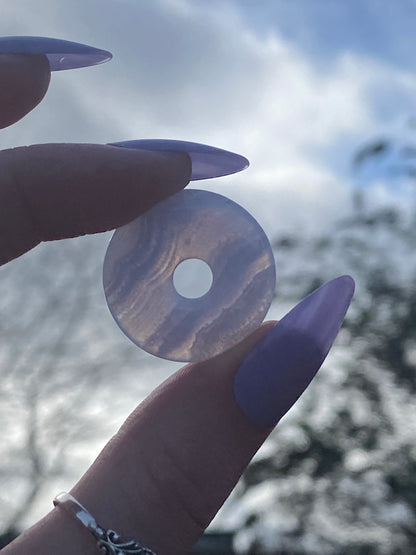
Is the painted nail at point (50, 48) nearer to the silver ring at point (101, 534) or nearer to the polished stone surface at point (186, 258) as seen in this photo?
the polished stone surface at point (186, 258)

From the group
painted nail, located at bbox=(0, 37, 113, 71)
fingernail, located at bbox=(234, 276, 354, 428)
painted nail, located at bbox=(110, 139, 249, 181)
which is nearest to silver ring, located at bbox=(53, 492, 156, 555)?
fingernail, located at bbox=(234, 276, 354, 428)

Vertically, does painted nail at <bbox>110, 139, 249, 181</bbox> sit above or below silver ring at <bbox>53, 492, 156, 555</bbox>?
above

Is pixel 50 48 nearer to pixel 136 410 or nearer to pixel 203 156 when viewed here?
pixel 203 156

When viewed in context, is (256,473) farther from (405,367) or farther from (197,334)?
(197,334)

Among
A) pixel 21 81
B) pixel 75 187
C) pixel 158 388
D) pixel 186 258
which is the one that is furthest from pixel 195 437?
pixel 21 81

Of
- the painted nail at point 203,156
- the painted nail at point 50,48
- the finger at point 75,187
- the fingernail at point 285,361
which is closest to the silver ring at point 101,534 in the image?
the fingernail at point 285,361

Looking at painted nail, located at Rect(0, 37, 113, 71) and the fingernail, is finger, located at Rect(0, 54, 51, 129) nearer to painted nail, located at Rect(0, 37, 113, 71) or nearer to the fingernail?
painted nail, located at Rect(0, 37, 113, 71)

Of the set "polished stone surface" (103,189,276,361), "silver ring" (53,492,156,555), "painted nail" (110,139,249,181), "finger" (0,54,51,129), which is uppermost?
"finger" (0,54,51,129)
